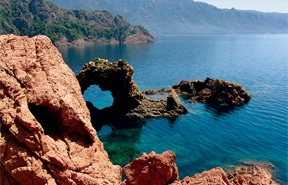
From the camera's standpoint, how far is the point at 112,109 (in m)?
58.9

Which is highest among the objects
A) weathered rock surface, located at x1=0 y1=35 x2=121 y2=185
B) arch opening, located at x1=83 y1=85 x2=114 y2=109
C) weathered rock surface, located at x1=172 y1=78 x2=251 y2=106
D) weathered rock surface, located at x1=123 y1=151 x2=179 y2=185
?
weathered rock surface, located at x1=0 y1=35 x2=121 y2=185

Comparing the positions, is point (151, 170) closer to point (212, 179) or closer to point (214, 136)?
point (212, 179)

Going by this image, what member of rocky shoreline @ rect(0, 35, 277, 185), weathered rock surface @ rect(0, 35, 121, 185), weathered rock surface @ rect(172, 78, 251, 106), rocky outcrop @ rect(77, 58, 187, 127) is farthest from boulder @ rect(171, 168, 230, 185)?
weathered rock surface @ rect(172, 78, 251, 106)

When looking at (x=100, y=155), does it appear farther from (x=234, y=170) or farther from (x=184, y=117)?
(x=184, y=117)

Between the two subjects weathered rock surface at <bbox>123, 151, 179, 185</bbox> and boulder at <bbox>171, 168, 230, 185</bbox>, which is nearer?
boulder at <bbox>171, 168, 230, 185</bbox>

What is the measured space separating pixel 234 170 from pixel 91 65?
28.7 m

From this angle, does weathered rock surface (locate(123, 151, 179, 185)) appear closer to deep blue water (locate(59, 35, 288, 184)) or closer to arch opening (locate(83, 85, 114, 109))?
deep blue water (locate(59, 35, 288, 184))

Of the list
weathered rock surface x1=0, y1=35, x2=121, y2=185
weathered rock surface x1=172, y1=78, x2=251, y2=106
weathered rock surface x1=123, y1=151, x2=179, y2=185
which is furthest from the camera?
weathered rock surface x1=172, y1=78, x2=251, y2=106

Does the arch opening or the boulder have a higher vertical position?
the boulder

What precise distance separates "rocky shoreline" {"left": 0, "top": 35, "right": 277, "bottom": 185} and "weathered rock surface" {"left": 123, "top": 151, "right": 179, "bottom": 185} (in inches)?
60.2

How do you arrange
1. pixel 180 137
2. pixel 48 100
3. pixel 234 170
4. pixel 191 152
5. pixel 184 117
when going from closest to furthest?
pixel 48 100 < pixel 234 170 < pixel 191 152 < pixel 180 137 < pixel 184 117

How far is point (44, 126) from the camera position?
595 inches

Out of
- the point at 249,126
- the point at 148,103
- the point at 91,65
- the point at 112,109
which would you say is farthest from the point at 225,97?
the point at 91,65

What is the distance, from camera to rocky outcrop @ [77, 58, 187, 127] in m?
53.2
